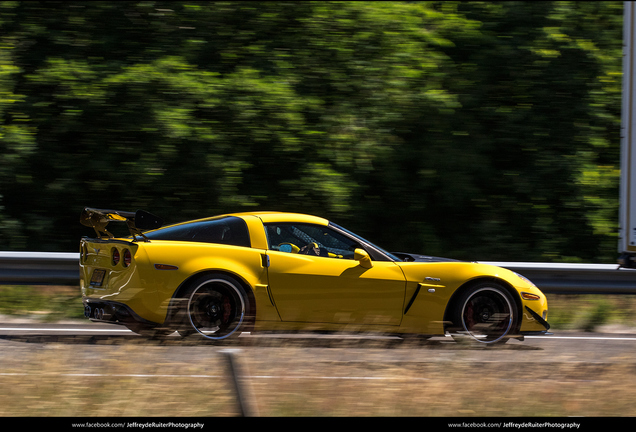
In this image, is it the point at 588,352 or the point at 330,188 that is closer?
the point at 588,352

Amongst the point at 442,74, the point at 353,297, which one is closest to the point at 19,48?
the point at 442,74

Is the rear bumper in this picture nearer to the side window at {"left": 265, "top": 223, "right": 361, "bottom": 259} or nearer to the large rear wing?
the large rear wing

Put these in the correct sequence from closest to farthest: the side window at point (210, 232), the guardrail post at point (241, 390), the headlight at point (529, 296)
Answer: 1. the guardrail post at point (241, 390)
2. the side window at point (210, 232)
3. the headlight at point (529, 296)

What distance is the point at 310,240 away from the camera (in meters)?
6.21

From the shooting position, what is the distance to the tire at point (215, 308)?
5.80 meters

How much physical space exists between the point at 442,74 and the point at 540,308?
5047 mm

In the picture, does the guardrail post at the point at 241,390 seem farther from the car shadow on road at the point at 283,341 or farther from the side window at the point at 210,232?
the side window at the point at 210,232

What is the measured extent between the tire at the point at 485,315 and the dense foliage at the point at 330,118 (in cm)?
393

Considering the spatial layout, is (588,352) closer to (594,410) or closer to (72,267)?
(594,410)

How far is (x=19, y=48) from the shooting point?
10.1 meters

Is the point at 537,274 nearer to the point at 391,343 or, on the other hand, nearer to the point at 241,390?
the point at 391,343
